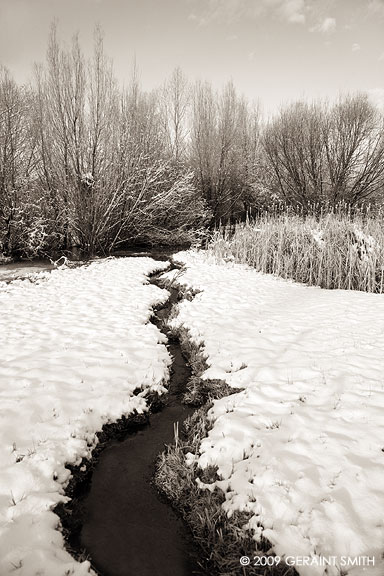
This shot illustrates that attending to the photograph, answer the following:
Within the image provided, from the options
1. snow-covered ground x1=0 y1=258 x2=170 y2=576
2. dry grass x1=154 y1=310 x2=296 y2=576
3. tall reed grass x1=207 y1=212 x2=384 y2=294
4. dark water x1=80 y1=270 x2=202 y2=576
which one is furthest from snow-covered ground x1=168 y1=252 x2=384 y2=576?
tall reed grass x1=207 y1=212 x2=384 y2=294

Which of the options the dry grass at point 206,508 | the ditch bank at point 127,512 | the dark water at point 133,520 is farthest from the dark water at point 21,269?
the dry grass at point 206,508

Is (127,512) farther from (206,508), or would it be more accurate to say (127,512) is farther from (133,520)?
(206,508)

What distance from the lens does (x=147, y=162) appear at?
49.1 ft

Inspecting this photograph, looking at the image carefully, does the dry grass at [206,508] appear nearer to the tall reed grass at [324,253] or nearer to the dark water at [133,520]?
the dark water at [133,520]

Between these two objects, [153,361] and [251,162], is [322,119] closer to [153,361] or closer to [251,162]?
[251,162]

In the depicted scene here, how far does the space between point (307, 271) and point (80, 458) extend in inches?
317

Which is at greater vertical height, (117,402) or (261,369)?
(261,369)

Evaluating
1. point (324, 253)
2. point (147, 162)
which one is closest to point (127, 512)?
point (324, 253)

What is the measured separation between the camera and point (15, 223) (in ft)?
38.0

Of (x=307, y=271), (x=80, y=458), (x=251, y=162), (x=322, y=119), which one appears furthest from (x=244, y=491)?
(x=251, y=162)

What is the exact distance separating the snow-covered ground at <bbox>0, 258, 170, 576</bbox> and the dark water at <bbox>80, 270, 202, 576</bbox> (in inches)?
9.5

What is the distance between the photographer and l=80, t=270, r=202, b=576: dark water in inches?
83.9

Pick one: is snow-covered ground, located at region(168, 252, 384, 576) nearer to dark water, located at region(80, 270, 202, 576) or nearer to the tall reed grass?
dark water, located at region(80, 270, 202, 576)

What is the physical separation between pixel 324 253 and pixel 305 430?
704 centimetres
